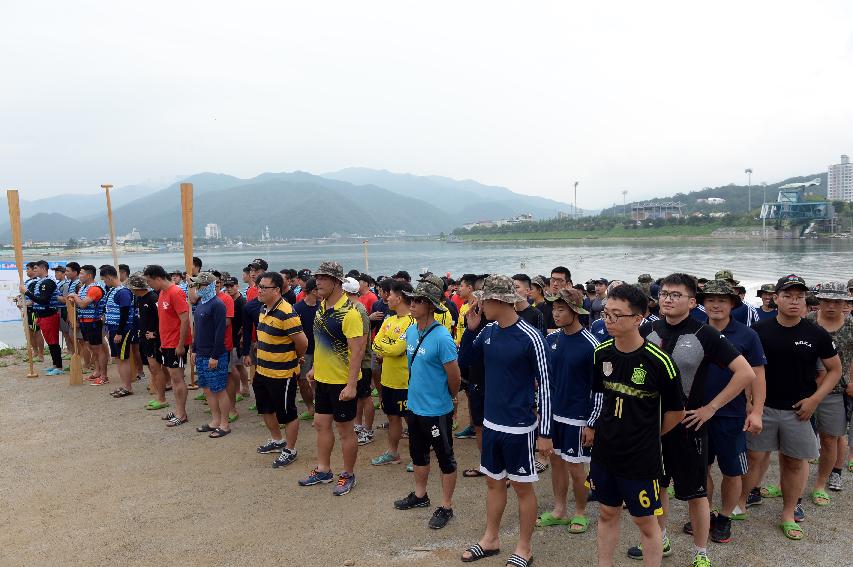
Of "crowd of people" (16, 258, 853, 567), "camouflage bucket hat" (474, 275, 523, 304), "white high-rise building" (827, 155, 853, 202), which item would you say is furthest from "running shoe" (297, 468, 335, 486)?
"white high-rise building" (827, 155, 853, 202)

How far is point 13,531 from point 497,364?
438 centimetres

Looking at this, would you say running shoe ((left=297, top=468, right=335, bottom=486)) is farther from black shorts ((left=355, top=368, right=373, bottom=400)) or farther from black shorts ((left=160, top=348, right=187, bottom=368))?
black shorts ((left=160, top=348, right=187, bottom=368))

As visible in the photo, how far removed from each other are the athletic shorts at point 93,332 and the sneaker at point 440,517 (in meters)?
7.68

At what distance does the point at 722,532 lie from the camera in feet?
12.3

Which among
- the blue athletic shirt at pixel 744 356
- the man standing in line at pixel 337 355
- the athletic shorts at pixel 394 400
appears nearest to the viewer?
the blue athletic shirt at pixel 744 356

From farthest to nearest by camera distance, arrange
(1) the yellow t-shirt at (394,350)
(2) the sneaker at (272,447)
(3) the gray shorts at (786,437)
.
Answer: (2) the sneaker at (272,447) < (1) the yellow t-shirt at (394,350) < (3) the gray shorts at (786,437)

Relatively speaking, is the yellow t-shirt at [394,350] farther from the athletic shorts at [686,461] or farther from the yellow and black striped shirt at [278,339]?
the athletic shorts at [686,461]

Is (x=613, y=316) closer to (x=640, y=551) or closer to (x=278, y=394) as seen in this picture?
(x=640, y=551)

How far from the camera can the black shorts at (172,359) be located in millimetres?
6727

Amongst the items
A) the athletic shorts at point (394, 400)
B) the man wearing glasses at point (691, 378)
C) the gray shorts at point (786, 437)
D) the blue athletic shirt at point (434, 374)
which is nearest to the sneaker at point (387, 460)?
the athletic shorts at point (394, 400)

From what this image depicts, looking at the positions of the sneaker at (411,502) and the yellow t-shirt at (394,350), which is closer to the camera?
the sneaker at (411,502)

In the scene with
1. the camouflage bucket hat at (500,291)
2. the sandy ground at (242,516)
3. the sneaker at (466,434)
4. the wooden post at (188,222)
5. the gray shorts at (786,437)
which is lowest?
the sneaker at (466,434)

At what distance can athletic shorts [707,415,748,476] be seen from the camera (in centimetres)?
365

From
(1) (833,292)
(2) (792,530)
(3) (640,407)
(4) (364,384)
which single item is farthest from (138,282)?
(1) (833,292)
